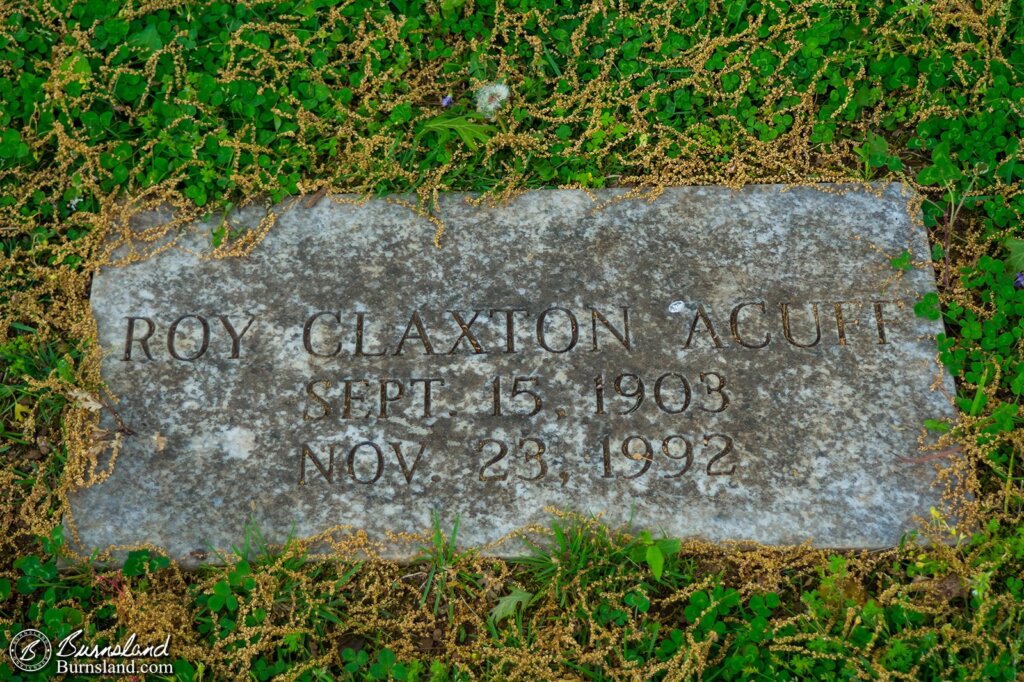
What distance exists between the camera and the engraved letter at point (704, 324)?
2.66 metres

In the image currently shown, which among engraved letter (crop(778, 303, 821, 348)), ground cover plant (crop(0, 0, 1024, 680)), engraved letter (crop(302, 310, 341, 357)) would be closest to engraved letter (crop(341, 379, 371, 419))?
engraved letter (crop(302, 310, 341, 357))

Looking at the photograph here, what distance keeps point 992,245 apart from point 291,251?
2.49m

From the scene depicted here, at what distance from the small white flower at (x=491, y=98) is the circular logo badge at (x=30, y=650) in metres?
2.27

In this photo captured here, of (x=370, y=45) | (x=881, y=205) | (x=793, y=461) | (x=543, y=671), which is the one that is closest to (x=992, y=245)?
(x=881, y=205)

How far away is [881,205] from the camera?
2.85 metres

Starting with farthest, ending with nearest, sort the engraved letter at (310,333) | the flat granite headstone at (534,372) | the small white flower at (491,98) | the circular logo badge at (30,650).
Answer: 1. the small white flower at (491,98)
2. the engraved letter at (310,333)
3. the flat granite headstone at (534,372)
4. the circular logo badge at (30,650)

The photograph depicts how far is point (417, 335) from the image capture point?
105 inches

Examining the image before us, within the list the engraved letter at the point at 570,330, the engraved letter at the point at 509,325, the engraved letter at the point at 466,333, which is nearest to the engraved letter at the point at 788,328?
the engraved letter at the point at 570,330

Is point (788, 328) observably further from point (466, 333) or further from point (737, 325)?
point (466, 333)

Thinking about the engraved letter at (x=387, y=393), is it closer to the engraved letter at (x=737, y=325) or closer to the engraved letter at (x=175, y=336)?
the engraved letter at (x=175, y=336)

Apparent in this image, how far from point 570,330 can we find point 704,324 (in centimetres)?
44

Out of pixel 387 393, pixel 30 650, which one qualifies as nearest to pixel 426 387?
pixel 387 393

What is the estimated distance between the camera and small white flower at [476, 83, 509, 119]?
3062 millimetres

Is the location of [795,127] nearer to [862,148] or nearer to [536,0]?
[862,148]
